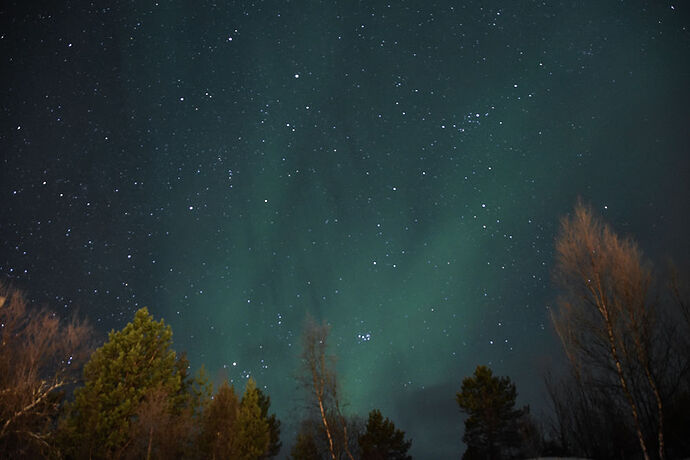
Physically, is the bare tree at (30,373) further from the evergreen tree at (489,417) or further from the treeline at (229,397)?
the evergreen tree at (489,417)

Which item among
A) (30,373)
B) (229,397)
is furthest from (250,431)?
(30,373)

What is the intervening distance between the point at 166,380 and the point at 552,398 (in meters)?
25.4

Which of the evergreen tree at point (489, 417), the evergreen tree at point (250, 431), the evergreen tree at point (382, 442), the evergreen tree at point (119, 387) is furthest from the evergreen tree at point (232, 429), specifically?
the evergreen tree at point (489, 417)

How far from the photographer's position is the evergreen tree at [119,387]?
1522cm

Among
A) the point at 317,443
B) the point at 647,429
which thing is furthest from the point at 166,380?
the point at 647,429

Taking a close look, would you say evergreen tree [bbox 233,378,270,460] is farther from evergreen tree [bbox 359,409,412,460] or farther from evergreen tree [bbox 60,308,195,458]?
evergreen tree [bbox 359,409,412,460]

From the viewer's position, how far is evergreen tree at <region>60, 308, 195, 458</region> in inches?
599

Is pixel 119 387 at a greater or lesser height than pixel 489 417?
greater

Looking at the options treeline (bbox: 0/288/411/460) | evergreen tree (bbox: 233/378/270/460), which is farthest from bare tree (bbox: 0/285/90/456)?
evergreen tree (bbox: 233/378/270/460)

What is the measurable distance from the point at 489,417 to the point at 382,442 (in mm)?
8208

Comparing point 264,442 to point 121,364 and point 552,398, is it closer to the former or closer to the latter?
point 121,364

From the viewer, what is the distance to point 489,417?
2758 cm

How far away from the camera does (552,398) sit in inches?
1064

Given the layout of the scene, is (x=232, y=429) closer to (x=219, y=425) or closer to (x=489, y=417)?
(x=219, y=425)
